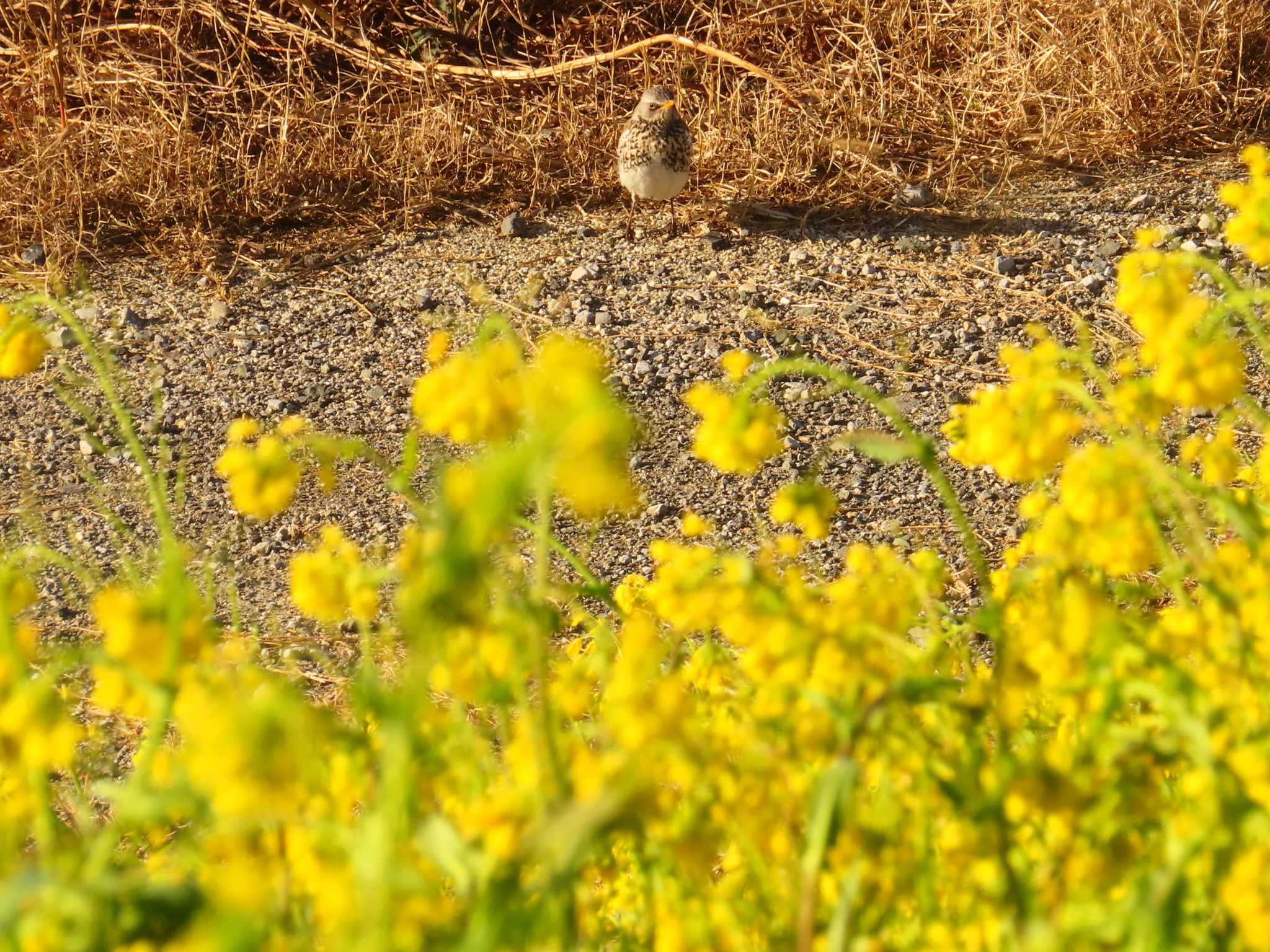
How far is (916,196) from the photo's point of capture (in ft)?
16.1

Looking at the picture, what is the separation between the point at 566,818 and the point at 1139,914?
457mm

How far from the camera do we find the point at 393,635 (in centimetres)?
269

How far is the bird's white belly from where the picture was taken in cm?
455

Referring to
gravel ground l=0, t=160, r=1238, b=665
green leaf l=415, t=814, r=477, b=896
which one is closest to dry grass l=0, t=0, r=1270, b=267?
gravel ground l=0, t=160, r=1238, b=665

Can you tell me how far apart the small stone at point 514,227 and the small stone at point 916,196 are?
1.21m

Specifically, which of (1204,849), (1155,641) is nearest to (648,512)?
(1155,641)

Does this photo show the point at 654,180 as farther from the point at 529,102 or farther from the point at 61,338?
the point at 61,338

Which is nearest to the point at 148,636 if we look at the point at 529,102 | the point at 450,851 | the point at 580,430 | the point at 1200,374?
the point at 450,851

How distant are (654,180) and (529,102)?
102cm

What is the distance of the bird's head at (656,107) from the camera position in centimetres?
462

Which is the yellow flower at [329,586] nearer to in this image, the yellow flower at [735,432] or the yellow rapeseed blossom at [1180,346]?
the yellow flower at [735,432]

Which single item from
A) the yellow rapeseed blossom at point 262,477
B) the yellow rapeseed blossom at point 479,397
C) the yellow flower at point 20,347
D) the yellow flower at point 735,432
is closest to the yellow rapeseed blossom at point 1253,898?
the yellow flower at point 735,432

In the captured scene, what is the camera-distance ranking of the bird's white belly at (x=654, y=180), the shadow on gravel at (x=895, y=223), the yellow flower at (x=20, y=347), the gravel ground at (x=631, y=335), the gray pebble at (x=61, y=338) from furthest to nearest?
the shadow on gravel at (x=895, y=223) < the bird's white belly at (x=654, y=180) < the gray pebble at (x=61, y=338) < the gravel ground at (x=631, y=335) < the yellow flower at (x=20, y=347)

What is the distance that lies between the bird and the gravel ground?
7.9 inches
